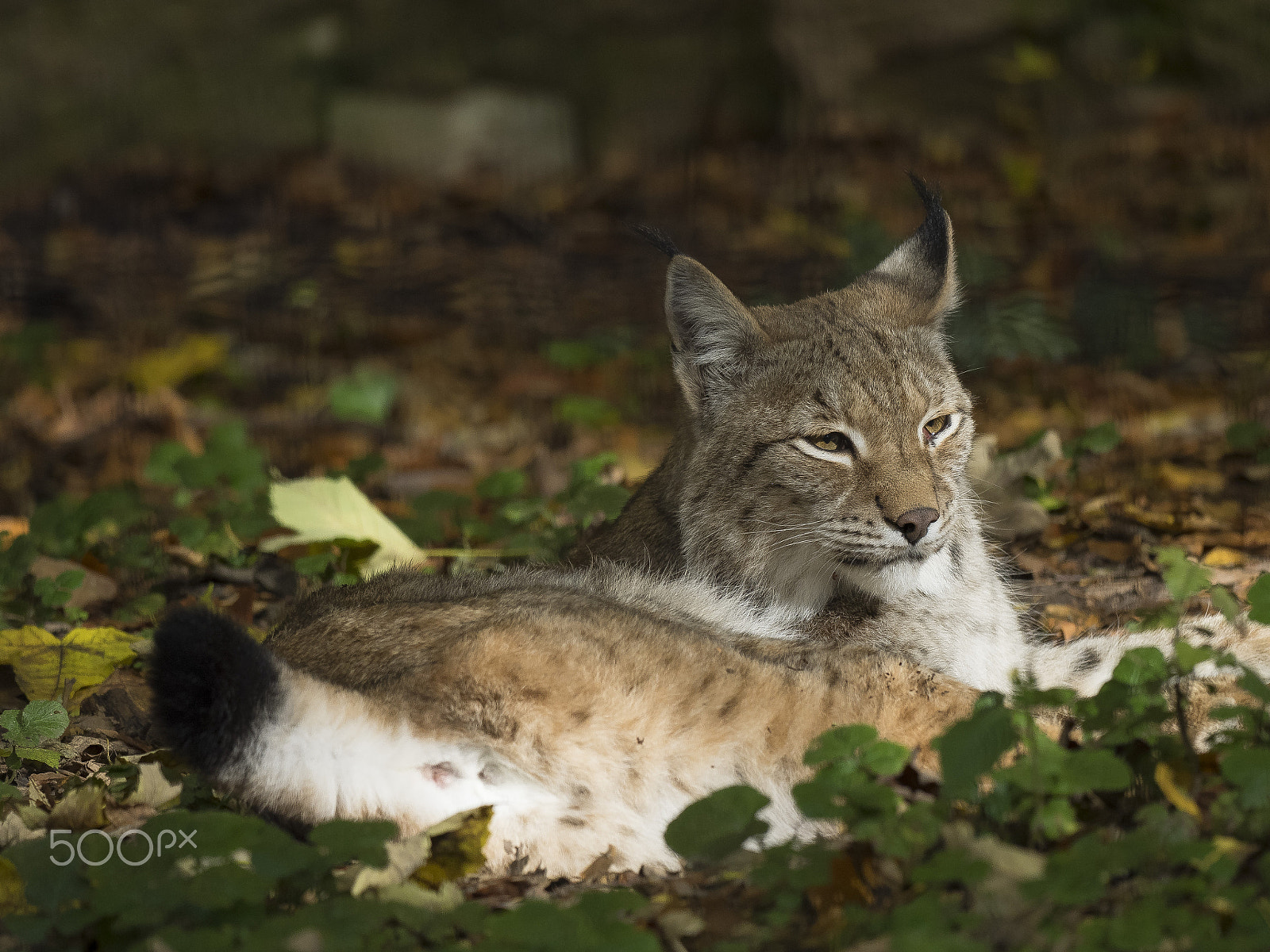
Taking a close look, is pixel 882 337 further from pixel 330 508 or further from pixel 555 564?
pixel 330 508

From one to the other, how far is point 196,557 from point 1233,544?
167 inches

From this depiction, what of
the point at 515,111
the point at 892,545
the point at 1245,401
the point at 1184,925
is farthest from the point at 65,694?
the point at 515,111

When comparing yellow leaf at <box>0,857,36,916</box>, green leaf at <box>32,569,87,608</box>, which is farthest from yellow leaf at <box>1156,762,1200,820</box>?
green leaf at <box>32,569,87,608</box>

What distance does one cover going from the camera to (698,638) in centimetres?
310

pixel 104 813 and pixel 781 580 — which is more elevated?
pixel 781 580

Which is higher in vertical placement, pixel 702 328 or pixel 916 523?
pixel 702 328

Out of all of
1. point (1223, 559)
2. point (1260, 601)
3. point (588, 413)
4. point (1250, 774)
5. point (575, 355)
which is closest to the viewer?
point (1250, 774)

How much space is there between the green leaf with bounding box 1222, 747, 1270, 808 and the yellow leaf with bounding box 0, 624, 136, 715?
3.20 m

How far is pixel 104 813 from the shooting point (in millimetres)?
2992

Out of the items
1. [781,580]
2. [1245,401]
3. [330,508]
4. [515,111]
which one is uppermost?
Result: [515,111]

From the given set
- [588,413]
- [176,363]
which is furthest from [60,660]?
[176,363]

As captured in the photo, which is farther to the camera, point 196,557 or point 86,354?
point 86,354

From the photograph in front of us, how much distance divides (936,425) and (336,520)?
2.29m

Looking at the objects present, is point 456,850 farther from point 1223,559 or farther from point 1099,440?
point 1099,440
